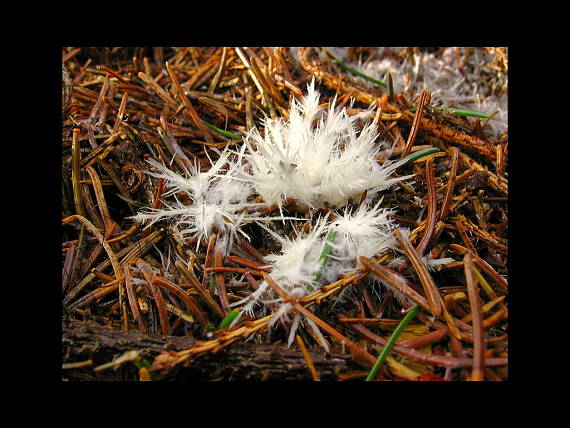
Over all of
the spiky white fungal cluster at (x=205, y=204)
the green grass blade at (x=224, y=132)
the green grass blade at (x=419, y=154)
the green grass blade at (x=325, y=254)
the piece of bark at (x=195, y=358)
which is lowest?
the piece of bark at (x=195, y=358)

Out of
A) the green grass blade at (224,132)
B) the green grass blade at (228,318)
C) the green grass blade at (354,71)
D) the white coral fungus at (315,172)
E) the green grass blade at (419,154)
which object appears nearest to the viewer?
the green grass blade at (228,318)

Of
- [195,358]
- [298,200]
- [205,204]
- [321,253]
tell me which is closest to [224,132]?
[205,204]

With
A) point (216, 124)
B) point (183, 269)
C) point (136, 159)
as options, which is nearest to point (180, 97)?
point (216, 124)

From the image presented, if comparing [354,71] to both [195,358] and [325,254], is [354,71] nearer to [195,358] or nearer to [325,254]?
[325,254]

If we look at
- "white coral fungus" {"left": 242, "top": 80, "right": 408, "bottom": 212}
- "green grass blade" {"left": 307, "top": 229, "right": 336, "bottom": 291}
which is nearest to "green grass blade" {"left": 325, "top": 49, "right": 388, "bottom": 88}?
"white coral fungus" {"left": 242, "top": 80, "right": 408, "bottom": 212}

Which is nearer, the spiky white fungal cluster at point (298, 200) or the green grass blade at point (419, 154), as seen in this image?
the spiky white fungal cluster at point (298, 200)

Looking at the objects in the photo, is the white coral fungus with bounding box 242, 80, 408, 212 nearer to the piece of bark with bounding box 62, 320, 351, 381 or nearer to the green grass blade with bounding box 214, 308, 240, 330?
the green grass blade with bounding box 214, 308, 240, 330

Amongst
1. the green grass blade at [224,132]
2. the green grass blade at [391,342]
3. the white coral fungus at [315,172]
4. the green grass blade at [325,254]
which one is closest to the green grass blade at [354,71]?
the white coral fungus at [315,172]

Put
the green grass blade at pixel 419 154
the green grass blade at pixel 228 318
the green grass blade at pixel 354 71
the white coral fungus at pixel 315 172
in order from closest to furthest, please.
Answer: the green grass blade at pixel 228 318 < the white coral fungus at pixel 315 172 < the green grass blade at pixel 419 154 < the green grass blade at pixel 354 71

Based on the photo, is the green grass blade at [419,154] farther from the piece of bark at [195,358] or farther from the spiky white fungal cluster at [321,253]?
the piece of bark at [195,358]
